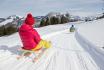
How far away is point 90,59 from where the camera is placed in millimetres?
8133

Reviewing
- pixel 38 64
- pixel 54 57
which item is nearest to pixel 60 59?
pixel 54 57

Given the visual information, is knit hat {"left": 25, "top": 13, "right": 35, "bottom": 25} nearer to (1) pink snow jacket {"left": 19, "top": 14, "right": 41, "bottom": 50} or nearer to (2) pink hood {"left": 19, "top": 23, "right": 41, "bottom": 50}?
(1) pink snow jacket {"left": 19, "top": 14, "right": 41, "bottom": 50}

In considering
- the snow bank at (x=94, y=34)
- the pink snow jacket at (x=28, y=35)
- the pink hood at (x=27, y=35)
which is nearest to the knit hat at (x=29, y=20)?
the pink snow jacket at (x=28, y=35)

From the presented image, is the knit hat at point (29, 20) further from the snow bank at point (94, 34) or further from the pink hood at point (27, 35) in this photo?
the snow bank at point (94, 34)

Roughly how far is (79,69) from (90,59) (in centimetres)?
160

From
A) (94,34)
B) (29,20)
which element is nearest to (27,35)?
(29,20)

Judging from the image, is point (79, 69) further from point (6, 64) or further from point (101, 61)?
point (6, 64)

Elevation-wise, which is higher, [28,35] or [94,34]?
[28,35]

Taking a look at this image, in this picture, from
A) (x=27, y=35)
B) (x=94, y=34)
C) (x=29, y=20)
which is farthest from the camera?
(x=94, y=34)

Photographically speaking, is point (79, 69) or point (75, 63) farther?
point (75, 63)

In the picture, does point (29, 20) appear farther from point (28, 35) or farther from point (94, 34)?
point (94, 34)

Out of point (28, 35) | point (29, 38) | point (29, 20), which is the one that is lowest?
point (29, 38)

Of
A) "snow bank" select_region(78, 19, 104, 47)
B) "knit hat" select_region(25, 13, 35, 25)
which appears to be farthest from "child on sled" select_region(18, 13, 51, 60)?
"snow bank" select_region(78, 19, 104, 47)

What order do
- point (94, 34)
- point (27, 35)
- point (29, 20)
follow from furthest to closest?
point (94, 34), point (29, 20), point (27, 35)
